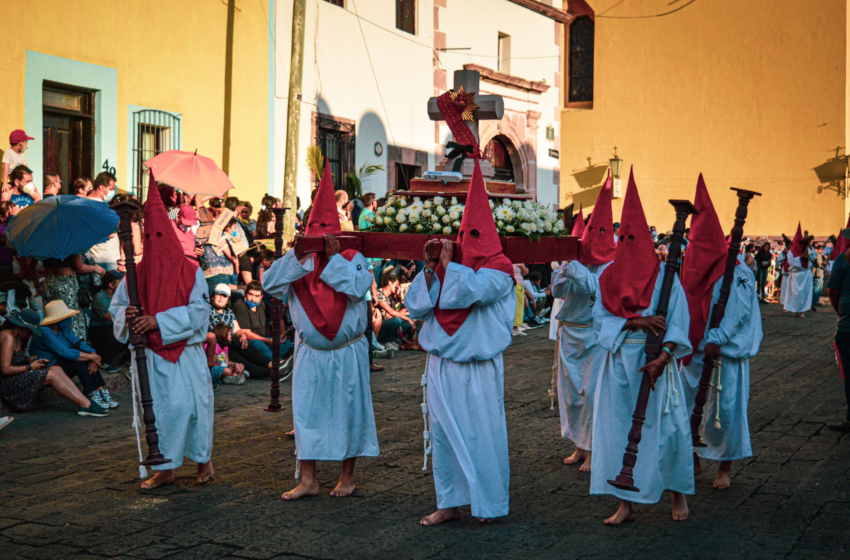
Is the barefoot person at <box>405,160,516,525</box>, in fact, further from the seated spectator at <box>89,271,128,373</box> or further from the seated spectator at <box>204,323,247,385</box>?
the seated spectator at <box>89,271,128,373</box>

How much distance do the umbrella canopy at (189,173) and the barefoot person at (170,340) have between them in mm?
4531

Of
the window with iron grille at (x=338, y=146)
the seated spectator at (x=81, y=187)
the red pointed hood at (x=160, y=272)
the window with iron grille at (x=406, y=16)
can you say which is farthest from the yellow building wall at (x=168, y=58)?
the red pointed hood at (x=160, y=272)

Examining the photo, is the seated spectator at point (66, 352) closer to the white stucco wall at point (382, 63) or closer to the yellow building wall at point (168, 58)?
the yellow building wall at point (168, 58)

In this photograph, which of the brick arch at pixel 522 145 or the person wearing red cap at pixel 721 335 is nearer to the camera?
the person wearing red cap at pixel 721 335

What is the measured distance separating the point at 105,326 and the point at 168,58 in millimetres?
5193

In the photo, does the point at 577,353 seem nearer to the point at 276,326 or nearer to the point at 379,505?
the point at 379,505

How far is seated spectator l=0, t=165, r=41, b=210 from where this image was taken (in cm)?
959

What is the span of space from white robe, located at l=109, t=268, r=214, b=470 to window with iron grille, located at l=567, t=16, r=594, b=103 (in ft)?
88.3

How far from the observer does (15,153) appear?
10414 millimetres

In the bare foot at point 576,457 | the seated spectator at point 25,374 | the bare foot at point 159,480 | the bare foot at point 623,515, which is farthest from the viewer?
the seated spectator at point 25,374

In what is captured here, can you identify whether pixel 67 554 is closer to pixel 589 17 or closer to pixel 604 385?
pixel 604 385

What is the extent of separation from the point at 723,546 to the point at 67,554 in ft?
11.7

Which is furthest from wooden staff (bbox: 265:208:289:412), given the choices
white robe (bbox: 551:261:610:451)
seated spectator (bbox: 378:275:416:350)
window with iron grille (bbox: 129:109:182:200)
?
window with iron grille (bbox: 129:109:182:200)

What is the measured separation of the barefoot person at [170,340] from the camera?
6207 mm
